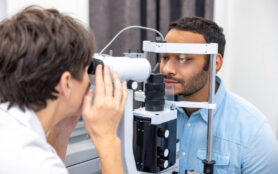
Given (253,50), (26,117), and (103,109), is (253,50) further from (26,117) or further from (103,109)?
(26,117)

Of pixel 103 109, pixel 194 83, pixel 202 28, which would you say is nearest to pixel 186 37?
pixel 202 28

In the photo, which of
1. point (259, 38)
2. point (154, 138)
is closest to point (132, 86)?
point (154, 138)

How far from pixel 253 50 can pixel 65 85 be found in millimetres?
2251

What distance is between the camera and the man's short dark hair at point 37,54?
2.42 ft

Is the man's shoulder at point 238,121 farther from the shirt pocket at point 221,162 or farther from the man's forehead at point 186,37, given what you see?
the man's forehead at point 186,37

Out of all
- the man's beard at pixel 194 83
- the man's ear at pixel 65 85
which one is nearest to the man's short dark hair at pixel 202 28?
the man's beard at pixel 194 83

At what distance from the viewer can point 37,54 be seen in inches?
29.0

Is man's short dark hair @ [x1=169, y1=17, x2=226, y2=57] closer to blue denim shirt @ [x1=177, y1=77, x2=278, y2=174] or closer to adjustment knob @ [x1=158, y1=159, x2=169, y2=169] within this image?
blue denim shirt @ [x1=177, y1=77, x2=278, y2=174]

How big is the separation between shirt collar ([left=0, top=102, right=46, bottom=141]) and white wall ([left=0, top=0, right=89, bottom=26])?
82 centimetres

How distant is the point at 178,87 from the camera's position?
53.3 inches

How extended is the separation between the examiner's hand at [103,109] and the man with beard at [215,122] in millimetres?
419

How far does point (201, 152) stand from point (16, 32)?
Result: 889 mm

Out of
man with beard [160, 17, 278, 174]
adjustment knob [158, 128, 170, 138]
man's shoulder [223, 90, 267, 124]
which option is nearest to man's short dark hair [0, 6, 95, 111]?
adjustment knob [158, 128, 170, 138]

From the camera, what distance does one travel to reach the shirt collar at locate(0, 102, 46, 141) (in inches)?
29.8
